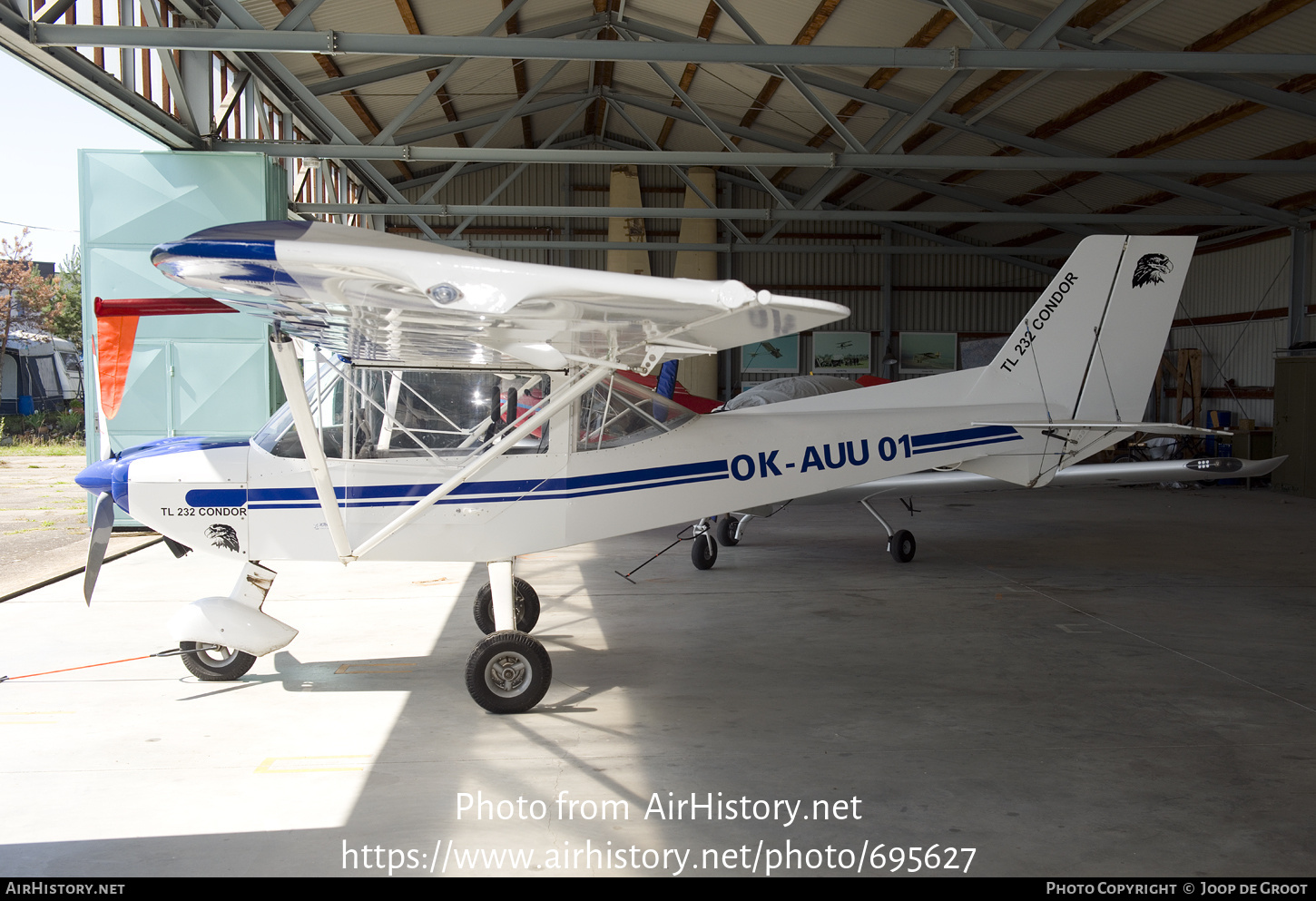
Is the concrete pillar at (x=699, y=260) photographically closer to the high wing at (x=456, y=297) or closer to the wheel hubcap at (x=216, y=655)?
the wheel hubcap at (x=216, y=655)

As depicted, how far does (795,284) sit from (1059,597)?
63.0 feet

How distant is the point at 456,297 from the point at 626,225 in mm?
21887

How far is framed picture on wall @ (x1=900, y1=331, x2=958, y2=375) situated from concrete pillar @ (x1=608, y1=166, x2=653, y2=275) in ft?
25.2

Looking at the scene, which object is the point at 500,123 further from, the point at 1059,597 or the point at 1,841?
the point at 1,841

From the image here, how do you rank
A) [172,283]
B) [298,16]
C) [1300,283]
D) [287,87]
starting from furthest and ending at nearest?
[1300,283], [287,87], [172,283], [298,16]

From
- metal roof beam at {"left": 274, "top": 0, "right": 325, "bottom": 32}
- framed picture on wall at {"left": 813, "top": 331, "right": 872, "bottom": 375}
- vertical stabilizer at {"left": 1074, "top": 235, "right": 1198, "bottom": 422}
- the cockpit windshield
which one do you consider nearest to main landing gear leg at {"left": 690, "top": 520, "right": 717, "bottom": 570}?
vertical stabilizer at {"left": 1074, "top": 235, "right": 1198, "bottom": 422}

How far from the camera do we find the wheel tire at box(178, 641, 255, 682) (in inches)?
204

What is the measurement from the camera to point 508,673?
4.79 m

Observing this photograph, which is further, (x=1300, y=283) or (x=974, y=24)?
(x=1300, y=283)

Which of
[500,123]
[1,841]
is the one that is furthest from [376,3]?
[1,841]

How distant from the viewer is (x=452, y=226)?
25281 mm

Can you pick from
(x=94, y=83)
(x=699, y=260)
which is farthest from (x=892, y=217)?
(x=94, y=83)

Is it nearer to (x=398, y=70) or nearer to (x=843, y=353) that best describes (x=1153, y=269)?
(x=398, y=70)

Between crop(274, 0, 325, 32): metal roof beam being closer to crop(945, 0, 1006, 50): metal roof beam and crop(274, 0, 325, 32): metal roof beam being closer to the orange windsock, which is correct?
the orange windsock
